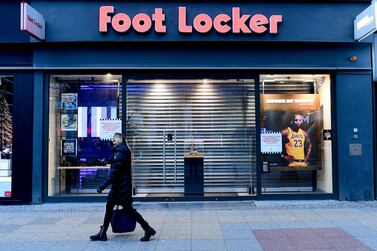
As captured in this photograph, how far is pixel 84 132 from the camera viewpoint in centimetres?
1067

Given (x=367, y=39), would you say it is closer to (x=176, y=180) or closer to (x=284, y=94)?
(x=284, y=94)

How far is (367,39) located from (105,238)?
8343 mm

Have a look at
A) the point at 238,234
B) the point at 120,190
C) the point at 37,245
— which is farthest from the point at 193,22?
the point at 37,245

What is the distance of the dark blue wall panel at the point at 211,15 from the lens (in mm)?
10133

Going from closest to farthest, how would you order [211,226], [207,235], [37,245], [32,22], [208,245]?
[208,245]
[37,245]
[207,235]
[211,226]
[32,22]

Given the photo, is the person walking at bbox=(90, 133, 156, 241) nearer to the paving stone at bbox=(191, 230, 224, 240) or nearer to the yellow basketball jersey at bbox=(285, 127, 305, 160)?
the paving stone at bbox=(191, 230, 224, 240)

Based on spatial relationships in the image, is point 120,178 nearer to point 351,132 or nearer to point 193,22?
point 193,22

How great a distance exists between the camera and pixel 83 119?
1069 centimetres

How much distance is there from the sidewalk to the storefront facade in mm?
655

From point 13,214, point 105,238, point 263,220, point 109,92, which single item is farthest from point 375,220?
point 13,214

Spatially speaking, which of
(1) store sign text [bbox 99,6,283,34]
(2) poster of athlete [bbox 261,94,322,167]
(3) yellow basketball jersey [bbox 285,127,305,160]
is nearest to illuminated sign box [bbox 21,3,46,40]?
(1) store sign text [bbox 99,6,283,34]

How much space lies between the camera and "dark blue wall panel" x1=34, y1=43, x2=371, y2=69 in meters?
10.3

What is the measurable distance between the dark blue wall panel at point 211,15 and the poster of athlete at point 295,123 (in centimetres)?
168

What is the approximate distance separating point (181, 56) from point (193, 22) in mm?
932
